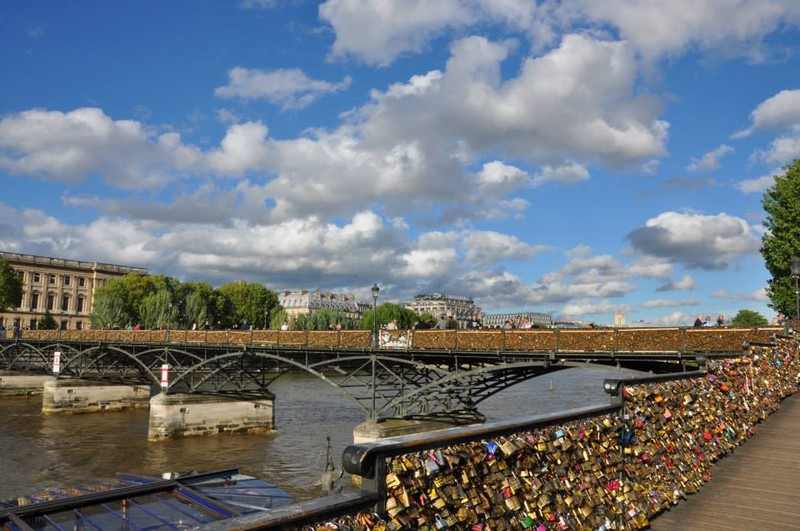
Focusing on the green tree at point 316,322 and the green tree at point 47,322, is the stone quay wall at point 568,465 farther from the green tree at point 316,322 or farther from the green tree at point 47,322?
the green tree at point 47,322

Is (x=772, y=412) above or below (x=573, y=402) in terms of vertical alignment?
above

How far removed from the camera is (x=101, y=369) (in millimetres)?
57094

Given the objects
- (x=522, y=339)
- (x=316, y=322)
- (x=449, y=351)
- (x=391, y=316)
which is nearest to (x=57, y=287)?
(x=316, y=322)

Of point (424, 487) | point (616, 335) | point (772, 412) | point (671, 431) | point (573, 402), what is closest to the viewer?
point (424, 487)

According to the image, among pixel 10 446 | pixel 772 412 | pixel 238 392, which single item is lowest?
pixel 10 446

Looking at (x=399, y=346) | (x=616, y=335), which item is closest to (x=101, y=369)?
(x=399, y=346)

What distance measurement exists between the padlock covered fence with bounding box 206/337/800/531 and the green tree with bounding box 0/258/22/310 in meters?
106

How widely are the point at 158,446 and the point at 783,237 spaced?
39657 millimetres

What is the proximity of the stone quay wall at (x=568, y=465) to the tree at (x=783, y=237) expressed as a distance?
3347cm

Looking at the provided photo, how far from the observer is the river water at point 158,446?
28859mm

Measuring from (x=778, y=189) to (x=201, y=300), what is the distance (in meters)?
84.9

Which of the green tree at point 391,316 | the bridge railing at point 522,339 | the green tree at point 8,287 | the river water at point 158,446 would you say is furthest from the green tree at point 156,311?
Result: the bridge railing at point 522,339

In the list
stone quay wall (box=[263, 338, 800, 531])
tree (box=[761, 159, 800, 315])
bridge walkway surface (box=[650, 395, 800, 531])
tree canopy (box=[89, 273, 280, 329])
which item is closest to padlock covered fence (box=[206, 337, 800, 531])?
stone quay wall (box=[263, 338, 800, 531])

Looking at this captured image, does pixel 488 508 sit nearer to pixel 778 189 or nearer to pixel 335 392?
pixel 778 189
